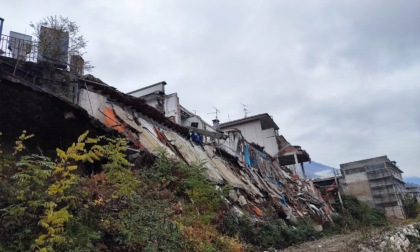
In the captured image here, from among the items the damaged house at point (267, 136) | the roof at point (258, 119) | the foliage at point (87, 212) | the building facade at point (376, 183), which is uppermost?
the roof at point (258, 119)

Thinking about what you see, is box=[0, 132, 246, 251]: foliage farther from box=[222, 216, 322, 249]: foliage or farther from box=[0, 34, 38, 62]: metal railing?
box=[0, 34, 38, 62]: metal railing

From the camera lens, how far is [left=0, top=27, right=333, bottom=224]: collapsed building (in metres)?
7.73

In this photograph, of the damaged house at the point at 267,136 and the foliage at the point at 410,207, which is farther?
the foliage at the point at 410,207

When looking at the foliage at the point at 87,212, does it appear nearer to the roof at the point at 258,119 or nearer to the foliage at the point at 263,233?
the foliage at the point at 263,233

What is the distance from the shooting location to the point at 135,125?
39.0 feet

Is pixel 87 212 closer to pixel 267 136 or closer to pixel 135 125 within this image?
pixel 135 125

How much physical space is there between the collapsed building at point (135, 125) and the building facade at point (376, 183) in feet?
46.8

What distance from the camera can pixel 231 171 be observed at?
52.6ft

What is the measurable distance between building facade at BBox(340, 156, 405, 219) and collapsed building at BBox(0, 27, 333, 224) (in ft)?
46.8

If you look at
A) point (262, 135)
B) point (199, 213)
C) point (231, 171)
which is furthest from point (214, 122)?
point (199, 213)

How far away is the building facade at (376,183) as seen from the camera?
111 ft

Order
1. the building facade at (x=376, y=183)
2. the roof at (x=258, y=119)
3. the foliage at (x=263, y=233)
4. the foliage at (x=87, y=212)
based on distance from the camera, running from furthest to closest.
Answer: the building facade at (x=376, y=183)
the roof at (x=258, y=119)
the foliage at (x=263, y=233)
the foliage at (x=87, y=212)

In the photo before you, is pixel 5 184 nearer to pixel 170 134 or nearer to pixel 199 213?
pixel 199 213

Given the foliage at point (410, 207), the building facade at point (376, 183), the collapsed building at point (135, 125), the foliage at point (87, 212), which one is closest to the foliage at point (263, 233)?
the collapsed building at point (135, 125)
